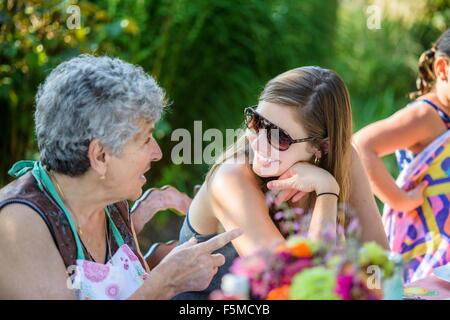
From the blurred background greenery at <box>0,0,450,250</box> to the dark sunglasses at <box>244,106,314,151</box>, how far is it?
1945mm

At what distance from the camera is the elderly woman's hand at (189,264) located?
1954 millimetres

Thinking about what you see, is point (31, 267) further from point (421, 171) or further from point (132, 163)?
point (421, 171)

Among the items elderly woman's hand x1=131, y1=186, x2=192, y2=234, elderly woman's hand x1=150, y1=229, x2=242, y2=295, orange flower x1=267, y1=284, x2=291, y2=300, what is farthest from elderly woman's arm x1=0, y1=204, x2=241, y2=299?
elderly woman's hand x1=131, y1=186, x2=192, y2=234

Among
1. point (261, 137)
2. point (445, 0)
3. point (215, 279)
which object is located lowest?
point (215, 279)

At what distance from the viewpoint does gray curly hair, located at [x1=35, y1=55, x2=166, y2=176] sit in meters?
2.04

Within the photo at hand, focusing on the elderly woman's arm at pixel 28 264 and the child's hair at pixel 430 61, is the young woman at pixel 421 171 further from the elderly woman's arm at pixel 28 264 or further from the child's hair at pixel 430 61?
the elderly woman's arm at pixel 28 264

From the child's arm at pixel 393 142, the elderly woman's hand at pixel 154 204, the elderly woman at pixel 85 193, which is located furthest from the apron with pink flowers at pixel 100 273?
the child's arm at pixel 393 142

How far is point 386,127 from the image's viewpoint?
3293mm

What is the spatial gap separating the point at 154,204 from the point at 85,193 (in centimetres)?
70

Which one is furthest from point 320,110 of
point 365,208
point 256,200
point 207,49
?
point 207,49

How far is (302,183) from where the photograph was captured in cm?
250
